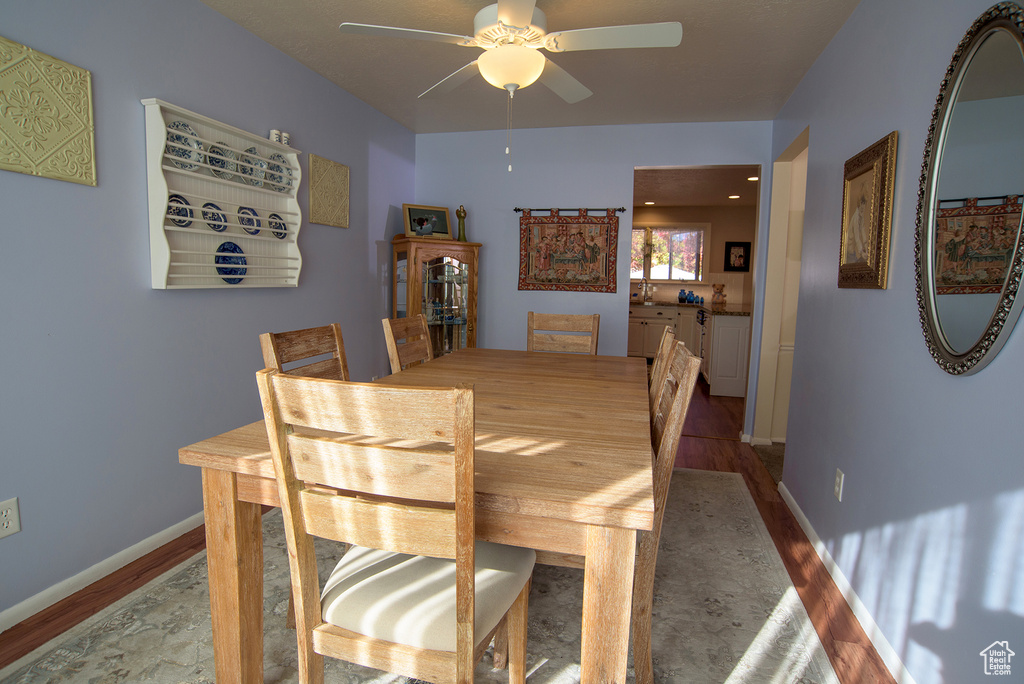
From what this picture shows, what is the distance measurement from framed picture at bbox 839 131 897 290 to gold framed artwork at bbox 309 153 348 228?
2.83 meters

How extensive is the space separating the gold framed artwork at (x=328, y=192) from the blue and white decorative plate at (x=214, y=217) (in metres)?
0.74

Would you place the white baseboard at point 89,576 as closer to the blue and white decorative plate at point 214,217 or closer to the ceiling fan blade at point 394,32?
the blue and white decorative plate at point 214,217

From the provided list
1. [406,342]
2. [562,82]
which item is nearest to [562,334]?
[406,342]

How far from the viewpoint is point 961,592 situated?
1.30 metres

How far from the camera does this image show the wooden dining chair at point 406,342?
228 centimetres

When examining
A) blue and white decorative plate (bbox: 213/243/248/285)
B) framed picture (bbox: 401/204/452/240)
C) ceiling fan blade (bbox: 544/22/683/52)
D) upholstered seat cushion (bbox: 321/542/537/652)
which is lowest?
upholstered seat cushion (bbox: 321/542/537/652)

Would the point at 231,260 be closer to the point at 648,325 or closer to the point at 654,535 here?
the point at 654,535

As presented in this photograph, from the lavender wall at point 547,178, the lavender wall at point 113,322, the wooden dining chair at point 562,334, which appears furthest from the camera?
the lavender wall at point 547,178

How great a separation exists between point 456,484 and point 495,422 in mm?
591

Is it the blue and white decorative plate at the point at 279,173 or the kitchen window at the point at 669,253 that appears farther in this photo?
the kitchen window at the point at 669,253

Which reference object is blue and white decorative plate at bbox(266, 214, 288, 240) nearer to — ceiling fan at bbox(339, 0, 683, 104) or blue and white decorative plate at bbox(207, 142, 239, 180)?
blue and white decorative plate at bbox(207, 142, 239, 180)

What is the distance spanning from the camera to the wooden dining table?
3.26 ft

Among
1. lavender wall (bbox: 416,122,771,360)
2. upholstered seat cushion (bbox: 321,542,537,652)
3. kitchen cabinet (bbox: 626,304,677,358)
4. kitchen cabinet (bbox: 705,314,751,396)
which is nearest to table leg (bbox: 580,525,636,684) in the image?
upholstered seat cushion (bbox: 321,542,537,652)

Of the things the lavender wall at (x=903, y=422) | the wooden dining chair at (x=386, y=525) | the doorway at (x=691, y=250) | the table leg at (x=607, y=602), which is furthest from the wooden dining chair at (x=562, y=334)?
the doorway at (x=691, y=250)
